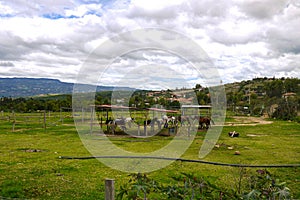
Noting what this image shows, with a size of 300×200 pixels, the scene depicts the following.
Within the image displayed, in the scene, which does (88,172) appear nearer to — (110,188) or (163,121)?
(110,188)

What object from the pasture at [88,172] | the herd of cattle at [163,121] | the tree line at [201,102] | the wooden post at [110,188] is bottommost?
the pasture at [88,172]

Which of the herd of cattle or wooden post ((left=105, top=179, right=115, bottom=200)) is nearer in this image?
wooden post ((left=105, top=179, right=115, bottom=200))

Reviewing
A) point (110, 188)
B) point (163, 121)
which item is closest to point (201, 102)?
point (163, 121)

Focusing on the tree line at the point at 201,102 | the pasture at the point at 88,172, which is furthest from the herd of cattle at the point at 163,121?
the pasture at the point at 88,172

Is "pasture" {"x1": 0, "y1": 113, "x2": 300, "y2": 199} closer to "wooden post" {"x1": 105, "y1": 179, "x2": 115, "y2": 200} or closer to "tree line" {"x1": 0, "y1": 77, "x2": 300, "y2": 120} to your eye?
"wooden post" {"x1": 105, "y1": 179, "x2": 115, "y2": 200}

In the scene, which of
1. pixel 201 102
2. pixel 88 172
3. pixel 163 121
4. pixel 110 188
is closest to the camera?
pixel 110 188

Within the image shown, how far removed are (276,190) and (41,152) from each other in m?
9.16

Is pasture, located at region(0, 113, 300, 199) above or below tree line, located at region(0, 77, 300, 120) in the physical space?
below

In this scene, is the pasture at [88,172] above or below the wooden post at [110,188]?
below

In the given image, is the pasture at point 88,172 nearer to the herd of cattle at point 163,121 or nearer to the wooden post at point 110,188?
the wooden post at point 110,188

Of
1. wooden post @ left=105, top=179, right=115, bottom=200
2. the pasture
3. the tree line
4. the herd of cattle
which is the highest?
the tree line

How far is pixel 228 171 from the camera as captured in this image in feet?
A: 24.1

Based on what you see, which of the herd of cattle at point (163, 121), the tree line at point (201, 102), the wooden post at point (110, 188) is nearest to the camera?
the wooden post at point (110, 188)

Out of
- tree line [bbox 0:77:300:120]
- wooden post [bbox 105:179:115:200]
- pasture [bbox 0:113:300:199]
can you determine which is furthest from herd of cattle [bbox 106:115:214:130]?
wooden post [bbox 105:179:115:200]
